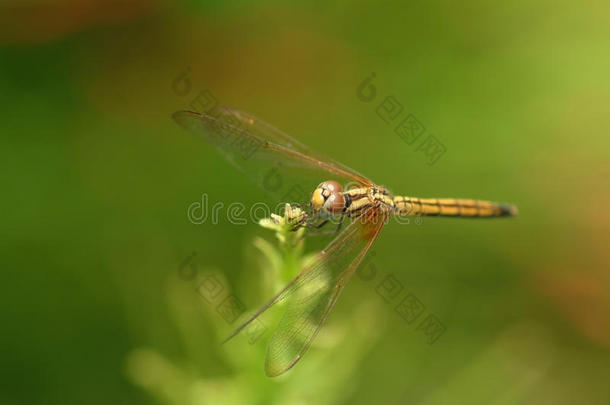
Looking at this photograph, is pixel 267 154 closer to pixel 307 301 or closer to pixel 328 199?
pixel 328 199

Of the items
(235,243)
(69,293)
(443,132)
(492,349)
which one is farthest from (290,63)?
(492,349)

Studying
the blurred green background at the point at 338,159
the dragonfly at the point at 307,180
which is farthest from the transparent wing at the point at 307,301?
the blurred green background at the point at 338,159

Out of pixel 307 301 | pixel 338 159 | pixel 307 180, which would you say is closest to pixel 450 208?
pixel 338 159

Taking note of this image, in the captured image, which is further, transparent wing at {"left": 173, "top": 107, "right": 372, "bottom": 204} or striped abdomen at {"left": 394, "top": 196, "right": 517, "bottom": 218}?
striped abdomen at {"left": 394, "top": 196, "right": 517, "bottom": 218}

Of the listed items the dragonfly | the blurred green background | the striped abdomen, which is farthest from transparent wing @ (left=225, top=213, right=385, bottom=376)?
the striped abdomen

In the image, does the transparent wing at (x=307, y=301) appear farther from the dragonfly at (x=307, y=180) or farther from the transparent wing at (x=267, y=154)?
the transparent wing at (x=267, y=154)

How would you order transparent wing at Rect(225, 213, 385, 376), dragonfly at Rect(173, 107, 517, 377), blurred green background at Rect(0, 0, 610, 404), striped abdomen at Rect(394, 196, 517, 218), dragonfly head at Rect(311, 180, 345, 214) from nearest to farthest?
transparent wing at Rect(225, 213, 385, 376) < dragonfly at Rect(173, 107, 517, 377) < dragonfly head at Rect(311, 180, 345, 214) < blurred green background at Rect(0, 0, 610, 404) < striped abdomen at Rect(394, 196, 517, 218)

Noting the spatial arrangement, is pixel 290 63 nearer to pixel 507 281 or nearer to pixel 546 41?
pixel 546 41

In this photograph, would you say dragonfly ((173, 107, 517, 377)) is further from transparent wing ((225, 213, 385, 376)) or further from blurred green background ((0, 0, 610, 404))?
blurred green background ((0, 0, 610, 404))
